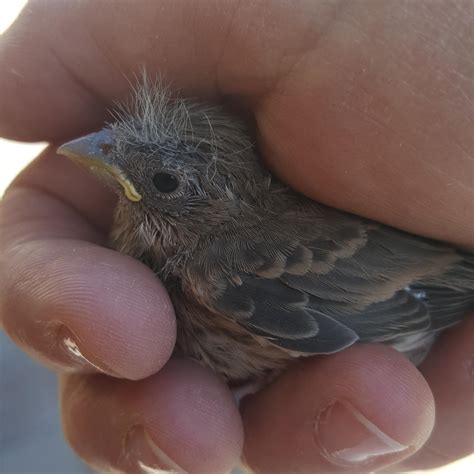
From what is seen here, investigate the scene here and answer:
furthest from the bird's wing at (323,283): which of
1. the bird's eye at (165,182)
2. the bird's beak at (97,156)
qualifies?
the bird's beak at (97,156)

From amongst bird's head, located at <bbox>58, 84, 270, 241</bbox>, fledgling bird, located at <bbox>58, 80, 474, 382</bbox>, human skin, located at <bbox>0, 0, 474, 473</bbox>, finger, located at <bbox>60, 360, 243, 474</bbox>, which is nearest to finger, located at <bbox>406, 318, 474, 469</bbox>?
human skin, located at <bbox>0, 0, 474, 473</bbox>

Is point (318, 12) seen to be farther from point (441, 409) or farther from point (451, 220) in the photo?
point (441, 409)

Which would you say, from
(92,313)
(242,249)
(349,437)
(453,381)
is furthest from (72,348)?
(453,381)

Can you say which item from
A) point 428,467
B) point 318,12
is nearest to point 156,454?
point 428,467

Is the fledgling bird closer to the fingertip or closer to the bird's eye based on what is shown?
the bird's eye

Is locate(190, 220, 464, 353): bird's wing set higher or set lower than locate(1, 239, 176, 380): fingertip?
higher
